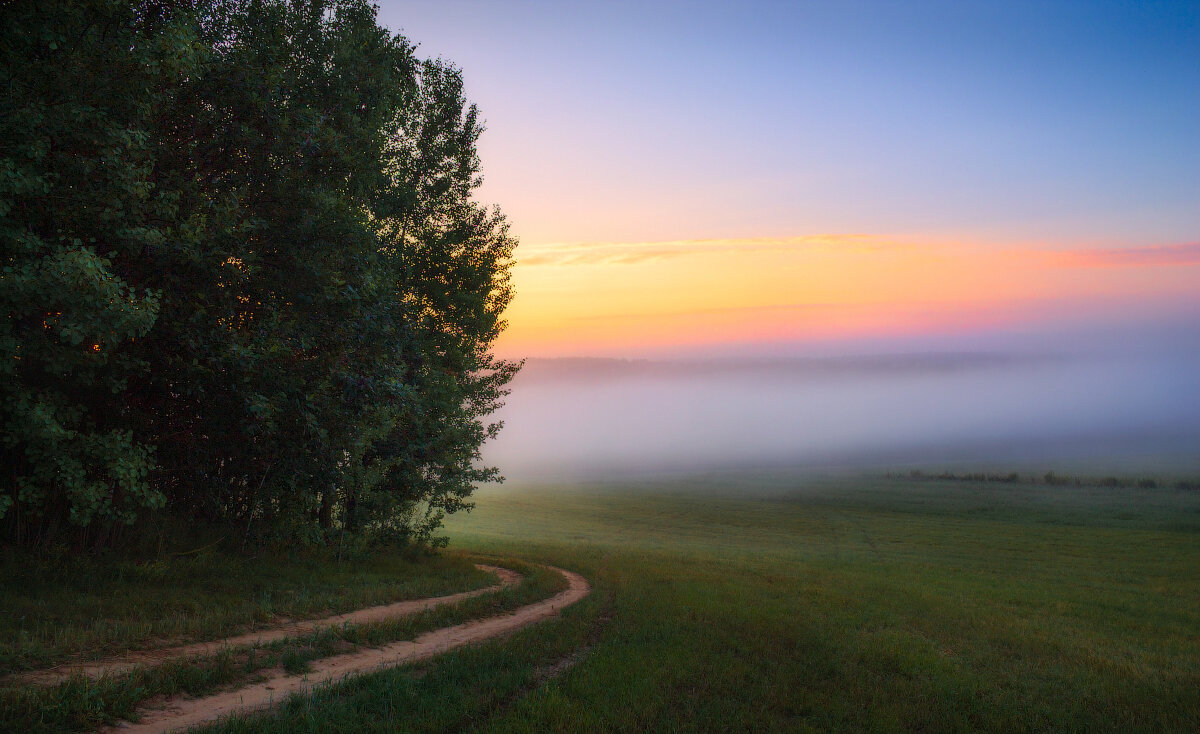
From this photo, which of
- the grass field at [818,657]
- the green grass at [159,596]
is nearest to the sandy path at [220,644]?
the green grass at [159,596]

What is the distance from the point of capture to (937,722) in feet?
31.2

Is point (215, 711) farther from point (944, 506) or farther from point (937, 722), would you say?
point (944, 506)

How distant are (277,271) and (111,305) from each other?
17.2ft

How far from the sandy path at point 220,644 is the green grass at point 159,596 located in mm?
307

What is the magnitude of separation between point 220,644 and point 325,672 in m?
2.25

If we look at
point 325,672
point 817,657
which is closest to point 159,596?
point 325,672

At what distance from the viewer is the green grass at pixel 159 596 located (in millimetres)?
9562

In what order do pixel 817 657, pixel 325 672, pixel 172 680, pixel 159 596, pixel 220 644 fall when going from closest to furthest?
pixel 172 680 → pixel 325 672 → pixel 220 644 → pixel 817 657 → pixel 159 596

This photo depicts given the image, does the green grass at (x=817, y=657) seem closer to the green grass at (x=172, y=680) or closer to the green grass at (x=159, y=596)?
the green grass at (x=172, y=680)

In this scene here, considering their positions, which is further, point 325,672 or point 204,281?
point 204,281

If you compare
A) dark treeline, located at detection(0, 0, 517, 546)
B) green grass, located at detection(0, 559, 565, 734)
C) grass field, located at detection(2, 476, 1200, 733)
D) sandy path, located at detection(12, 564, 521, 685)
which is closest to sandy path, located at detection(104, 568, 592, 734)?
green grass, located at detection(0, 559, 565, 734)

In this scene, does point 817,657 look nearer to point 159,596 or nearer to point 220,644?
point 220,644

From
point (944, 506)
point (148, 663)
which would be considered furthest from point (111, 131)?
point (944, 506)

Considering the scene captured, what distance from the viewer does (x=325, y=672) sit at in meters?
9.61
